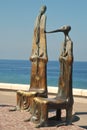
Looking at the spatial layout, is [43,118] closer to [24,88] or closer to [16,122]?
[16,122]

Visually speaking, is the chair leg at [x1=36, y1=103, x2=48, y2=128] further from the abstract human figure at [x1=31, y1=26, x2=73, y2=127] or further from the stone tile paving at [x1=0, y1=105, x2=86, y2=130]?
the stone tile paving at [x1=0, y1=105, x2=86, y2=130]

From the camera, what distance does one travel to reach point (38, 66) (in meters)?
13.1

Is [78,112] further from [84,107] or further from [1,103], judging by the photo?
[1,103]

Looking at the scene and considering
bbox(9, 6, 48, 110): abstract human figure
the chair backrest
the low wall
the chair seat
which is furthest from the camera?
the low wall

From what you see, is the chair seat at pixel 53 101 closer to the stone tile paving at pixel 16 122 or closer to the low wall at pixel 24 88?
the stone tile paving at pixel 16 122

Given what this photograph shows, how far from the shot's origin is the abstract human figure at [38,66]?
13000 millimetres

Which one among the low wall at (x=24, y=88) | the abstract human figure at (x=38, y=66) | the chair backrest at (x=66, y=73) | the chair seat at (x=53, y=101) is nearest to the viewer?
the chair seat at (x=53, y=101)

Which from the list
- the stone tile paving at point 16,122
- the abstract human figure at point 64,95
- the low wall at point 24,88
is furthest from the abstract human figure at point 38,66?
the low wall at point 24,88

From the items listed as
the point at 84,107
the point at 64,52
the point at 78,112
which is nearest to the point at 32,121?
the point at 64,52

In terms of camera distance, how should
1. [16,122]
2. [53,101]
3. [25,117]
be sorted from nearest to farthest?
[53,101] → [16,122] → [25,117]

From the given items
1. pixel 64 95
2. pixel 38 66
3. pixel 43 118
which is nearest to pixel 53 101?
pixel 64 95

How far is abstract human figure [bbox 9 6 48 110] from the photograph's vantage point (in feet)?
42.7

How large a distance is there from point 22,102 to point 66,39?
241cm

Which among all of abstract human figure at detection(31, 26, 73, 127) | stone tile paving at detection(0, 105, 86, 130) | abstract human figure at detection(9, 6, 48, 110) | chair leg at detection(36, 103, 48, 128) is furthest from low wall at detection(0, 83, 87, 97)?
chair leg at detection(36, 103, 48, 128)
